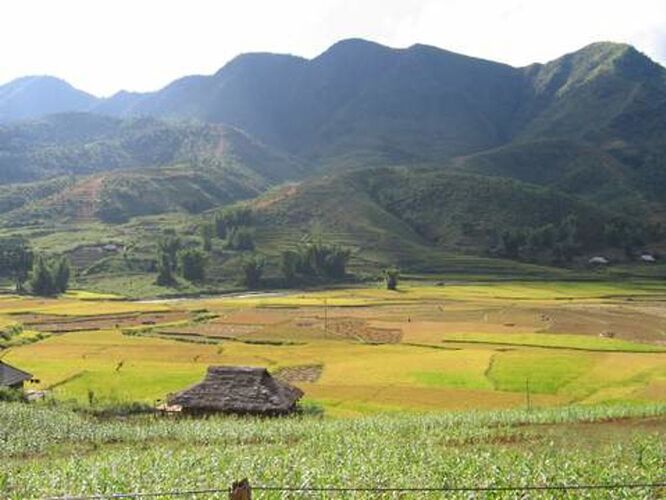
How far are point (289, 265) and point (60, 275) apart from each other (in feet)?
166

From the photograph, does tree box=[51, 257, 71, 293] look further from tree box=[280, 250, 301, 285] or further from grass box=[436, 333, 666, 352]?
grass box=[436, 333, 666, 352]

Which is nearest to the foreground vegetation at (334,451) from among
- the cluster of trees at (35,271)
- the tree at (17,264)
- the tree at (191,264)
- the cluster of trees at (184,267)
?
the cluster of trees at (35,271)

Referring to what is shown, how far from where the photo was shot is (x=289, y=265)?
17662 centimetres

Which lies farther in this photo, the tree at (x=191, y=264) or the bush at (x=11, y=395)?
Result: the tree at (x=191, y=264)

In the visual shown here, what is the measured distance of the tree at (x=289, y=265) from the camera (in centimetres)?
17650

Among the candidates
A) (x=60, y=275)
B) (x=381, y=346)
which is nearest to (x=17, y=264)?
(x=60, y=275)

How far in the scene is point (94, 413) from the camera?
52750 mm

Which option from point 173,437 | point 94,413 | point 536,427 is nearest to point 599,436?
point 536,427

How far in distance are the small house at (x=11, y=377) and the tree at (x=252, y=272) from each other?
114288 millimetres

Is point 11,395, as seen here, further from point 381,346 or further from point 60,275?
point 60,275

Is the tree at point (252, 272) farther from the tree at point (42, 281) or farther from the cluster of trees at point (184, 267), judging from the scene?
the tree at point (42, 281)

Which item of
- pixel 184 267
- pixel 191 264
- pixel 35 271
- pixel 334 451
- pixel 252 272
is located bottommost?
pixel 252 272

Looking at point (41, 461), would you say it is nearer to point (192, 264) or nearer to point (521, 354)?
point (521, 354)

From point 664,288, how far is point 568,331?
217ft
